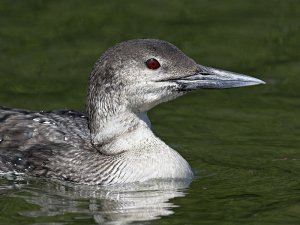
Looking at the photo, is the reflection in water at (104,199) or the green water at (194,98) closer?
the reflection in water at (104,199)

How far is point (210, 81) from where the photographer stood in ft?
44.4

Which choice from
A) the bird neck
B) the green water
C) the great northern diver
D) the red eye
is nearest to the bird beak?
the great northern diver

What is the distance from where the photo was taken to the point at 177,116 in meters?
15.9

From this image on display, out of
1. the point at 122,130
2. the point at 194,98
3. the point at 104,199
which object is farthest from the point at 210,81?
the point at 194,98

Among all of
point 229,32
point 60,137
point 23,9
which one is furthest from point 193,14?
point 60,137

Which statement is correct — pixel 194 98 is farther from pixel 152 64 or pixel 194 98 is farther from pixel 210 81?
pixel 152 64

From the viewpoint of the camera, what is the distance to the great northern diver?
528 inches

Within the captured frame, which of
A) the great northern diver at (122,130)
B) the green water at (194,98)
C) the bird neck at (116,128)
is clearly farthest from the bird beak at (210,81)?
the green water at (194,98)

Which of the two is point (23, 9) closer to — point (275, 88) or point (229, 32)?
point (229, 32)

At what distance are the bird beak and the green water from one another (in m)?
1.00

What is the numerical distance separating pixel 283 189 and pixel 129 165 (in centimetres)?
163

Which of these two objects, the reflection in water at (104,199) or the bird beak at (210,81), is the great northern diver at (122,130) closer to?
the bird beak at (210,81)

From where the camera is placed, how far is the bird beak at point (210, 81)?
44.3ft

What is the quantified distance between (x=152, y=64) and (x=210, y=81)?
0.64m
